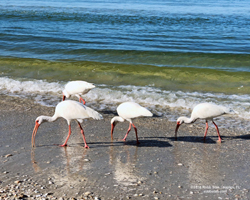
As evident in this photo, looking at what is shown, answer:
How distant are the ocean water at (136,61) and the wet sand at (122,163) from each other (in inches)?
54.3

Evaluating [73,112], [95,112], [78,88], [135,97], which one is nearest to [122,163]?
[95,112]

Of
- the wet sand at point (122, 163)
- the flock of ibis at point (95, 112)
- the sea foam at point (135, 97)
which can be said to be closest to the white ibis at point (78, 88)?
the sea foam at point (135, 97)

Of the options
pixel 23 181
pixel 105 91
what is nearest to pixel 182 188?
pixel 23 181

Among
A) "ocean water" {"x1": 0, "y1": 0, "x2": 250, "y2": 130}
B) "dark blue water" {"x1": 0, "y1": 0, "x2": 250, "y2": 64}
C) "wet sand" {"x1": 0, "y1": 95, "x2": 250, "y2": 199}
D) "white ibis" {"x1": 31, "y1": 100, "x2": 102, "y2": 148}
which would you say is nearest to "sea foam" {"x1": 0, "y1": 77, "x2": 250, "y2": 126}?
"ocean water" {"x1": 0, "y1": 0, "x2": 250, "y2": 130}

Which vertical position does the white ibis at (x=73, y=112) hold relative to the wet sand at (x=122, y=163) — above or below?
above

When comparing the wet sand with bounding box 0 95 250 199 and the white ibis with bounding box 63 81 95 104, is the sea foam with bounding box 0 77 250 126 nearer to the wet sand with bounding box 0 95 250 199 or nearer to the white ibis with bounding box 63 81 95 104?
the white ibis with bounding box 63 81 95 104

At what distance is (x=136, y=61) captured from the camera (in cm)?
1441

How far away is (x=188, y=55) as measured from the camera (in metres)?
14.9

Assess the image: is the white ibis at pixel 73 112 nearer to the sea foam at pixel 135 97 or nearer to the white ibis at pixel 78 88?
the white ibis at pixel 78 88

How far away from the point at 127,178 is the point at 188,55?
11138 mm

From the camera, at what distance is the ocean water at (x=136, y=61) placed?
9266 mm

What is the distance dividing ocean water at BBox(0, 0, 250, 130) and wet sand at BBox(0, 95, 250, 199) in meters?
1.38

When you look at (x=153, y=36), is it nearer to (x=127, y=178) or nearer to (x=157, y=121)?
(x=157, y=121)

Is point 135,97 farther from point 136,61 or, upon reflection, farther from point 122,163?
point 136,61
